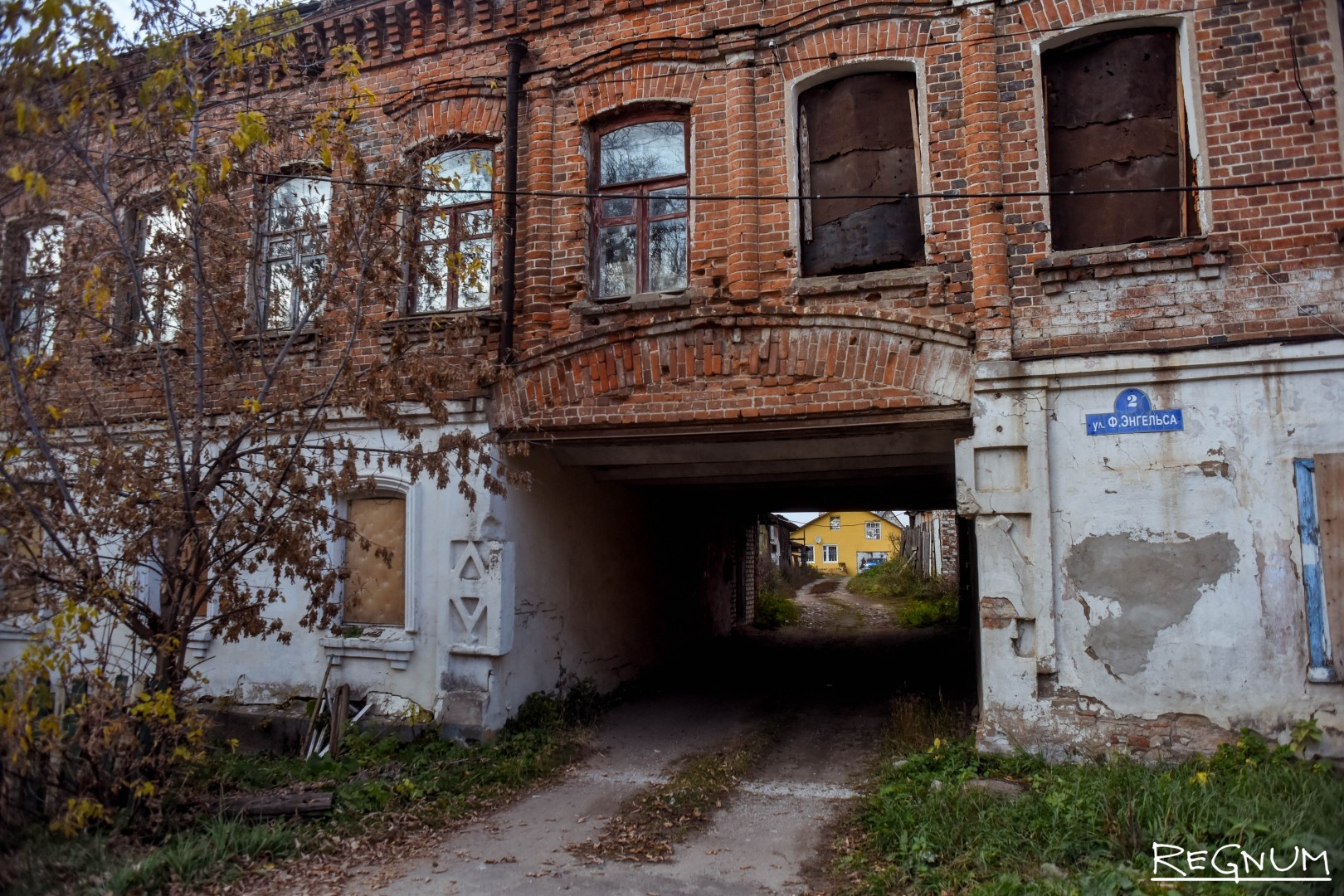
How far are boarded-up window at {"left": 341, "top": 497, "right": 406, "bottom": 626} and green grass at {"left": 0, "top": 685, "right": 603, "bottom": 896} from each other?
1.29 m

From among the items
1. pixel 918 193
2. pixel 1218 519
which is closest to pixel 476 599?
pixel 918 193

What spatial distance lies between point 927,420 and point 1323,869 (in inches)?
149

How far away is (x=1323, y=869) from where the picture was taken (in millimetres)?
4230

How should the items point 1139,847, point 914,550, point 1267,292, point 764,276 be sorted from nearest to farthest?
point 1139,847
point 1267,292
point 764,276
point 914,550

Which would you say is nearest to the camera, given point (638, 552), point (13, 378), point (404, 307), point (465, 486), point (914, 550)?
point (13, 378)

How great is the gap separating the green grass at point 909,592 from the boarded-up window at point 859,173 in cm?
1355

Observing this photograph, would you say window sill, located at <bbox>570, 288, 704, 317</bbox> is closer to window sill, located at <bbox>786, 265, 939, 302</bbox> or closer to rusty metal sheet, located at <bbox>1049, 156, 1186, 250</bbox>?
window sill, located at <bbox>786, 265, 939, 302</bbox>

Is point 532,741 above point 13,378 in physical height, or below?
below

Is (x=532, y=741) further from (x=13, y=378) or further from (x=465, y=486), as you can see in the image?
(x=13, y=378)

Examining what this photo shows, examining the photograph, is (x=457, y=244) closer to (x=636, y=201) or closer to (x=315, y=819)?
(x=636, y=201)

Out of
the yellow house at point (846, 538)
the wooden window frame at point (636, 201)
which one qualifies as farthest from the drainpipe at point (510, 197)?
the yellow house at point (846, 538)

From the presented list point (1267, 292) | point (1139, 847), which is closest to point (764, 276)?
point (1267, 292)

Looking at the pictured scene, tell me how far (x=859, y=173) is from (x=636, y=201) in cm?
210

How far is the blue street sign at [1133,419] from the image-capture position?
638 centimetres
